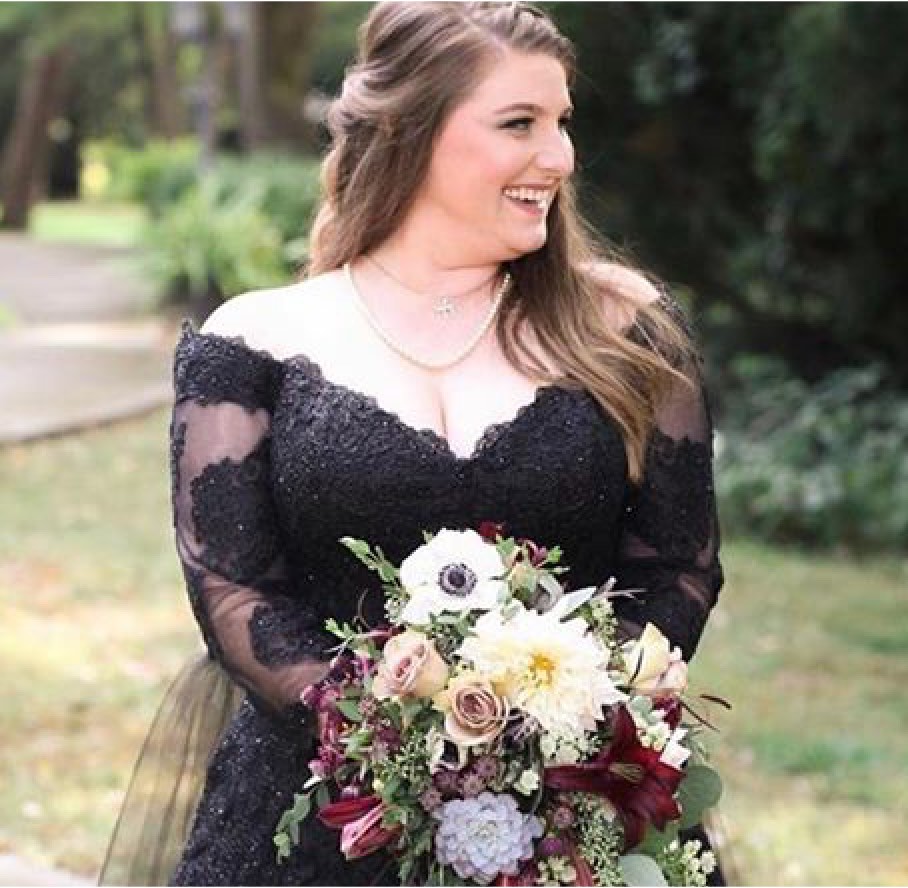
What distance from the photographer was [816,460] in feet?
35.9

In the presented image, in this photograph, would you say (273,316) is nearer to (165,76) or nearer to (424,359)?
(424,359)

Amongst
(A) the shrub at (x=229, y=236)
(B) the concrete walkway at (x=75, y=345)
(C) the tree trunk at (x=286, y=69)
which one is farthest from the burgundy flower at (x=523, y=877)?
(C) the tree trunk at (x=286, y=69)

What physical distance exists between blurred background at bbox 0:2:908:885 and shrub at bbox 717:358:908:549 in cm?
2

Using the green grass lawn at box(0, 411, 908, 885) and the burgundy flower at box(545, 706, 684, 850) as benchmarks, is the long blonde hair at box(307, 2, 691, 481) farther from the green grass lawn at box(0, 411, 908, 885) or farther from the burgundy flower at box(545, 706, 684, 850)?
the green grass lawn at box(0, 411, 908, 885)

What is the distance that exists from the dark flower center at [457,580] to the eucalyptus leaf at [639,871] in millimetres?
387

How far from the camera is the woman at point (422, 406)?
312 centimetres

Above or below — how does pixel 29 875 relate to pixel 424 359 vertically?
below

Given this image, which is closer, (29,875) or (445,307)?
(445,307)

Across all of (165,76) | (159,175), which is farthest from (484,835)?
(165,76)

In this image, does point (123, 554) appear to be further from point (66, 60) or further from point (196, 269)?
point (66, 60)

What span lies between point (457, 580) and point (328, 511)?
53 centimetres

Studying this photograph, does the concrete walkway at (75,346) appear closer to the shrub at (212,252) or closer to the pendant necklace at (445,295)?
the shrub at (212,252)

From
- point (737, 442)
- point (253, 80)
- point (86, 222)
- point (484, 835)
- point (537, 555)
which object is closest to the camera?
point (484, 835)

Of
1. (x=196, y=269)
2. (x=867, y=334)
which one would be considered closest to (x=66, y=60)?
(x=196, y=269)
